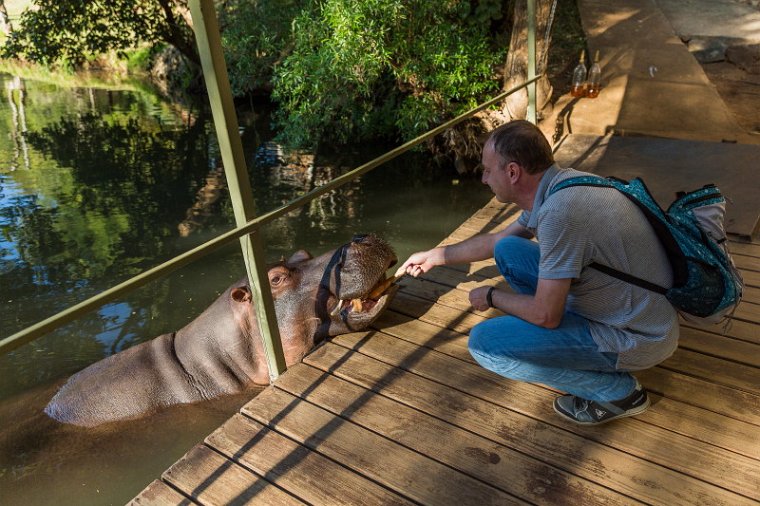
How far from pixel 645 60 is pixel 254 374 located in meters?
6.86

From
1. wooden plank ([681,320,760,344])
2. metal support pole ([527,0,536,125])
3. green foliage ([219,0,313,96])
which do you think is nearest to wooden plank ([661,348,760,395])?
wooden plank ([681,320,760,344])

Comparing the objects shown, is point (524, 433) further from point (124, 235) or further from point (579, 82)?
point (124, 235)

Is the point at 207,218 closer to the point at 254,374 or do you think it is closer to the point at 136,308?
the point at 136,308

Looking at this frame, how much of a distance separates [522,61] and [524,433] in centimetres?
654

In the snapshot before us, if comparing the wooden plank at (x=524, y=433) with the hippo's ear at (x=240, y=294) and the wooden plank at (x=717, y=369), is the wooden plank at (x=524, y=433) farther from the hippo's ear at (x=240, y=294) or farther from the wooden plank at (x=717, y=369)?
the hippo's ear at (x=240, y=294)

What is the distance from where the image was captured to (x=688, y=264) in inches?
77.1

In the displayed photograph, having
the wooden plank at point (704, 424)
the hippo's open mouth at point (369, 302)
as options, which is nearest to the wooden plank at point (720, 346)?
the wooden plank at point (704, 424)

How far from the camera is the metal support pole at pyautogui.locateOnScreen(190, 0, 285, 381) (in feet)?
6.86

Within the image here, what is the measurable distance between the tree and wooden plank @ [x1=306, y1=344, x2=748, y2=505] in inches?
461

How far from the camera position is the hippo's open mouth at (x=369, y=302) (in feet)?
9.79

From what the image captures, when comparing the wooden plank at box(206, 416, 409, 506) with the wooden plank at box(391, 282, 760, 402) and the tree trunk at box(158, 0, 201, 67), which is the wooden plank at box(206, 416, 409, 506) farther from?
the tree trunk at box(158, 0, 201, 67)

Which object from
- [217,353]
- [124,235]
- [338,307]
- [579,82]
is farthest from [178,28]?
[338,307]

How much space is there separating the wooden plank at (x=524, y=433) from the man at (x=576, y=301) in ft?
0.50

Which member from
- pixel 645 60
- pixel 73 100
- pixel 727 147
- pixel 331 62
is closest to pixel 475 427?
pixel 727 147
